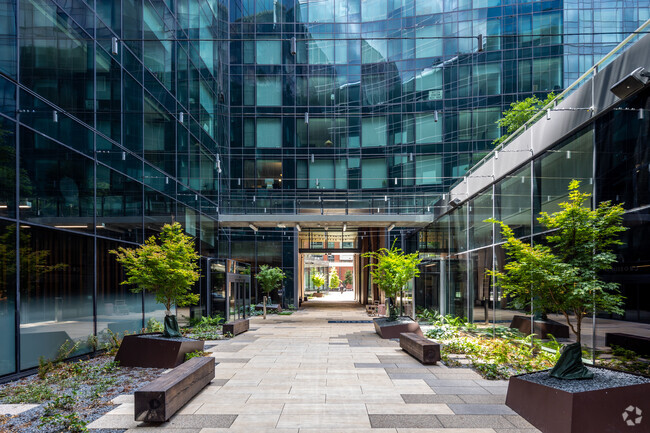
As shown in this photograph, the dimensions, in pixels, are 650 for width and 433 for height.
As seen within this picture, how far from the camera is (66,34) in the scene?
14.3 metres

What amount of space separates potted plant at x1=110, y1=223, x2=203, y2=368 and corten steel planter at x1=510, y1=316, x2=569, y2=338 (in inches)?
364

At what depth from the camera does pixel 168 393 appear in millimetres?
7891

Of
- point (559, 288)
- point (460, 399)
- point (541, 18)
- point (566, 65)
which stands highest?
point (541, 18)

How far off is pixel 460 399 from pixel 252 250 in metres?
30.2

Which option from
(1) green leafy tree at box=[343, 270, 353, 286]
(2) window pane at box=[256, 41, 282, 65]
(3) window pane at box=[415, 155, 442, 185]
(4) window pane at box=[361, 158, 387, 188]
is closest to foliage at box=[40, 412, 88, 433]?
(4) window pane at box=[361, 158, 387, 188]

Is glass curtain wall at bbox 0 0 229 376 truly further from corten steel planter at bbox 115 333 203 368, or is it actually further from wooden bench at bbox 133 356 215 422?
wooden bench at bbox 133 356 215 422

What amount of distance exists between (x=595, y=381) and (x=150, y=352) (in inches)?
382

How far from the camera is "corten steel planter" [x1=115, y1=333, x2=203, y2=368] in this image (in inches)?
492

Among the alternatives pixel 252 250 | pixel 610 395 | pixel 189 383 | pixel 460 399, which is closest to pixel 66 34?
pixel 189 383

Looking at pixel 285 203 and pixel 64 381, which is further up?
pixel 285 203

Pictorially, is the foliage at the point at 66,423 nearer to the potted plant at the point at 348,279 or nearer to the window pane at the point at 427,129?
the window pane at the point at 427,129

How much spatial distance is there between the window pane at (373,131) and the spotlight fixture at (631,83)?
29831 mm

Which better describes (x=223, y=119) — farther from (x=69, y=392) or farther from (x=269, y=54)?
(x=69, y=392)

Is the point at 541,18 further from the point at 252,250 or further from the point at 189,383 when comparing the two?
the point at 189,383
